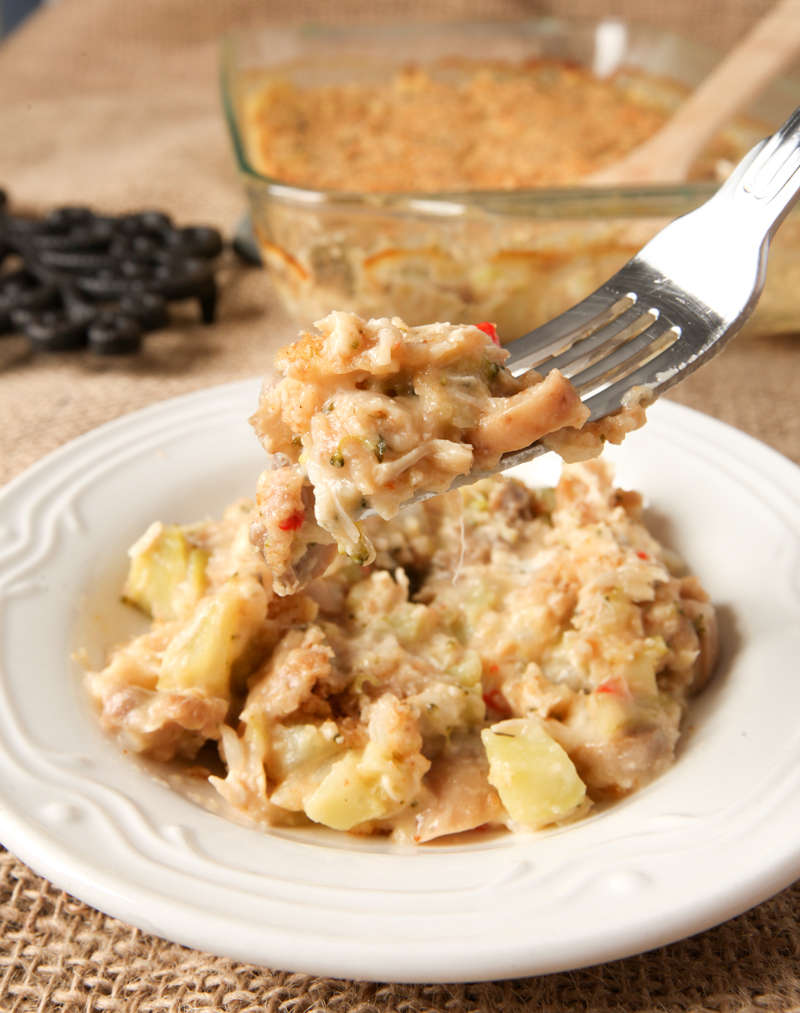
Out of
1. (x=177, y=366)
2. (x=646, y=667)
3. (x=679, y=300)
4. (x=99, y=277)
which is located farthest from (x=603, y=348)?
(x=99, y=277)

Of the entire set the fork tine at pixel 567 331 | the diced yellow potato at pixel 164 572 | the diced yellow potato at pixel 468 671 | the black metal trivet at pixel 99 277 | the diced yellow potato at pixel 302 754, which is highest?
the fork tine at pixel 567 331

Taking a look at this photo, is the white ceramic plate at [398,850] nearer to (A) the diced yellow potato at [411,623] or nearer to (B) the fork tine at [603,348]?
(A) the diced yellow potato at [411,623]

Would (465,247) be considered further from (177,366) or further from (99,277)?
(99,277)

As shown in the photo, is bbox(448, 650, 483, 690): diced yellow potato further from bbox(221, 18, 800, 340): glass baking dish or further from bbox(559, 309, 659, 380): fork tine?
bbox(221, 18, 800, 340): glass baking dish

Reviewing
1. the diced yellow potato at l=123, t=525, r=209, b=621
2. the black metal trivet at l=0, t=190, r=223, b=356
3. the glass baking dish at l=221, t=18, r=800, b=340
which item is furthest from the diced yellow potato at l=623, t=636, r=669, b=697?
the black metal trivet at l=0, t=190, r=223, b=356

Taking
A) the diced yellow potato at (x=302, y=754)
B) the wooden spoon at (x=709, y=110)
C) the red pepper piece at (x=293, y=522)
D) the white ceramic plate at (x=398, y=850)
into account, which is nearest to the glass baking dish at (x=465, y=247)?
the wooden spoon at (x=709, y=110)

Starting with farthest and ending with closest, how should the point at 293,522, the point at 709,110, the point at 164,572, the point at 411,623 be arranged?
the point at 709,110, the point at 164,572, the point at 411,623, the point at 293,522
